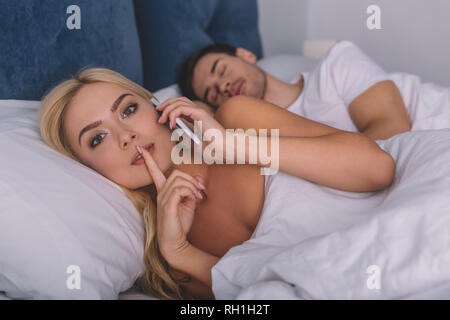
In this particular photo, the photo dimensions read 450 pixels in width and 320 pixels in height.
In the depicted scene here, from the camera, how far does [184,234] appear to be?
2.92 ft

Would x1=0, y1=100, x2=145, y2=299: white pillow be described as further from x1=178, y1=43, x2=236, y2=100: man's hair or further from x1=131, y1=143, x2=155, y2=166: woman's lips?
x1=178, y1=43, x2=236, y2=100: man's hair

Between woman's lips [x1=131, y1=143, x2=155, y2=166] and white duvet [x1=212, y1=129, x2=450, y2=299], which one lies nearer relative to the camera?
white duvet [x1=212, y1=129, x2=450, y2=299]

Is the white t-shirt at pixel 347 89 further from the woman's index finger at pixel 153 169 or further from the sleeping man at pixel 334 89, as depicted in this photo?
the woman's index finger at pixel 153 169

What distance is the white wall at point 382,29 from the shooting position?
1817mm

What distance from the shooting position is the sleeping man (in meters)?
1.34

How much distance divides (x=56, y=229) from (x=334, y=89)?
3.68 ft

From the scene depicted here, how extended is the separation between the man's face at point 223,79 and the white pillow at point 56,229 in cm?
71

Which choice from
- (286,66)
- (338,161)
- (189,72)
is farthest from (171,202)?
(286,66)

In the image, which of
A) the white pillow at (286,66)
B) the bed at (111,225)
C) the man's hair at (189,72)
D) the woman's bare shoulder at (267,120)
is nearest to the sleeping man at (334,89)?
the man's hair at (189,72)

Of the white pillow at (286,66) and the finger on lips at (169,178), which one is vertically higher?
the white pillow at (286,66)

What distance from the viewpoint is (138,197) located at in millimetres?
936

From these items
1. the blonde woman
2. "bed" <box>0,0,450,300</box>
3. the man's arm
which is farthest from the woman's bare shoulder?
the man's arm

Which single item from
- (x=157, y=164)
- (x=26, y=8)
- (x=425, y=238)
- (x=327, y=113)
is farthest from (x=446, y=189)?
(x=26, y=8)
